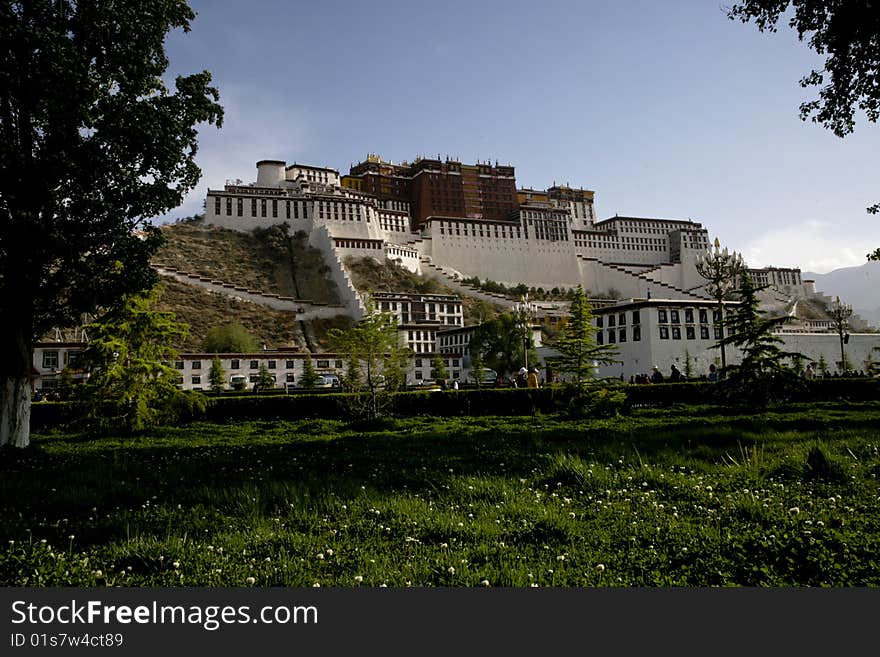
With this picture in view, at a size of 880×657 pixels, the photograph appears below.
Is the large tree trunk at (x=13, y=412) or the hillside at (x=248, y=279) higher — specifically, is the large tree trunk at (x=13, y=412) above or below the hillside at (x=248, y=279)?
below

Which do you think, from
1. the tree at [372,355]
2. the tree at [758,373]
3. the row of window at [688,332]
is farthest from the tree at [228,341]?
the tree at [758,373]

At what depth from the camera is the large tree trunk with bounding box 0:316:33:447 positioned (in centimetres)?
1340

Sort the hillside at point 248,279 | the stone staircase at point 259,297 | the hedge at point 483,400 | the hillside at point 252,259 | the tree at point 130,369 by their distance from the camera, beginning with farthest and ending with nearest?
1. the hillside at point 252,259
2. the stone staircase at point 259,297
3. the hillside at point 248,279
4. the hedge at point 483,400
5. the tree at point 130,369

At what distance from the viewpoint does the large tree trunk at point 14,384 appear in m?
13.4

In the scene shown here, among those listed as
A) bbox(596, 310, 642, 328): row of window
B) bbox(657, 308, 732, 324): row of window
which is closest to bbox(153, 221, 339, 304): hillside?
bbox(596, 310, 642, 328): row of window

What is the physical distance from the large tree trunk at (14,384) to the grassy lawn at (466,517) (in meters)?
2.91

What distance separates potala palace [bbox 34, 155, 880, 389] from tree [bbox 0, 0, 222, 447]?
56.5 m

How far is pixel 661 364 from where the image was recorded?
47.3 meters

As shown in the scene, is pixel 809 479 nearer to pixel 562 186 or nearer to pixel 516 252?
pixel 516 252

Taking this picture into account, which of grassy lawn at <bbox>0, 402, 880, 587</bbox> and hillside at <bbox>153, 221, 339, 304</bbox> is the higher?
hillside at <bbox>153, 221, 339, 304</bbox>

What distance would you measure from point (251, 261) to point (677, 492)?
9922cm

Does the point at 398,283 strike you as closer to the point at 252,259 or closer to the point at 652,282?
the point at 252,259

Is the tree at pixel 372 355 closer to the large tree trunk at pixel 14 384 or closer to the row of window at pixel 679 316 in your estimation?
the large tree trunk at pixel 14 384

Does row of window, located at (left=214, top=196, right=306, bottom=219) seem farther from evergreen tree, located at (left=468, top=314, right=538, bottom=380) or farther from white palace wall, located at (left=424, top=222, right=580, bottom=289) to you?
evergreen tree, located at (left=468, top=314, right=538, bottom=380)
